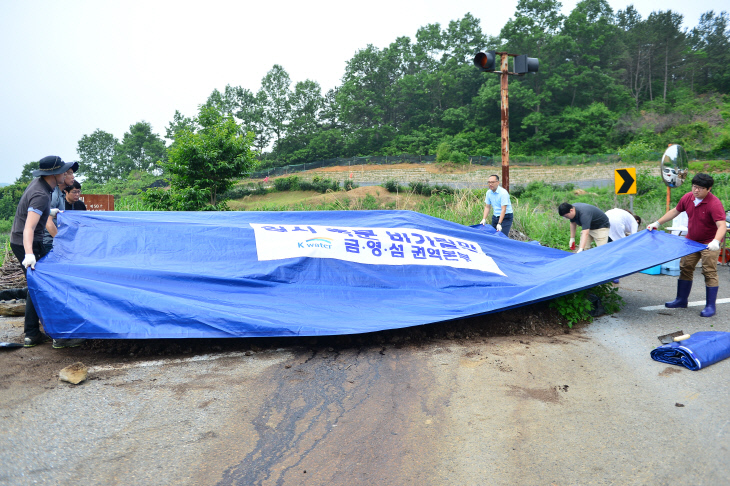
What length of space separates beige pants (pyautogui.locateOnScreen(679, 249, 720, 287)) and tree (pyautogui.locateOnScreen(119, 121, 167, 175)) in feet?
237

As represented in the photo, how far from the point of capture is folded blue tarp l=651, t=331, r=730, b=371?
3.97 metres

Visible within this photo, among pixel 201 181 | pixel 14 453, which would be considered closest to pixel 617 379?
pixel 14 453

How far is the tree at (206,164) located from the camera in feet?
55.2

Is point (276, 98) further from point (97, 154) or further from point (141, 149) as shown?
point (97, 154)

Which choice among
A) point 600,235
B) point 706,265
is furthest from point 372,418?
point 600,235

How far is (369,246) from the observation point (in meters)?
5.49

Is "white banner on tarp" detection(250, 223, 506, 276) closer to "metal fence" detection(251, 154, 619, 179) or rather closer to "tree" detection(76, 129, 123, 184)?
"metal fence" detection(251, 154, 619, 179)

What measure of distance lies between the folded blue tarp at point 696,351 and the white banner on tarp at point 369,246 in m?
2.02

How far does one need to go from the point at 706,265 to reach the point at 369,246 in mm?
3775

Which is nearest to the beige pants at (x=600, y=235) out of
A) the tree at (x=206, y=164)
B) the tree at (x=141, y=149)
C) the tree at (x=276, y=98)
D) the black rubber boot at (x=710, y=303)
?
the black rubber boot at (x=710, y=303)

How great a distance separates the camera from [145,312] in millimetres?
4141

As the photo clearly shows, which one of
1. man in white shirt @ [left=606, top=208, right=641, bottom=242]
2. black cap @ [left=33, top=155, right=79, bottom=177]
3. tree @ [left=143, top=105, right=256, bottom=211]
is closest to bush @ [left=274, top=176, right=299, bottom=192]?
tree @ [left=143, top=105, right=256, bottom=211]

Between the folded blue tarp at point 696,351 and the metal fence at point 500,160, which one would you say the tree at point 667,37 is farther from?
→ the folded blue tarp at point 696,351

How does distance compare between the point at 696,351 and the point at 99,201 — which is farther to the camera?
the point at 99,201
